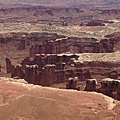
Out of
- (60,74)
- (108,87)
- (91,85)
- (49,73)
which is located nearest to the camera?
(108,87)

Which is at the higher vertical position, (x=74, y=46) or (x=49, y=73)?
(x=74, y=46)

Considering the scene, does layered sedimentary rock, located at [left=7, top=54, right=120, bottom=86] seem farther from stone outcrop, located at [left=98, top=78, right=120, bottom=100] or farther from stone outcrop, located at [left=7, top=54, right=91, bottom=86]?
stone outcrop, located at [left=98, top=78, right=120, bottom=100]

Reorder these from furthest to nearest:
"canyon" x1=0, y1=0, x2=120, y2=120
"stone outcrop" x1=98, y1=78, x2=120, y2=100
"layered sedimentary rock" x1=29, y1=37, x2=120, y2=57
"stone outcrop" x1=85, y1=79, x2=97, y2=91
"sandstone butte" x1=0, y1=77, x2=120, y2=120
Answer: "layered sedimentary rock" x1=29, y1=37, x2=120, y2=57 < "stone outcrop" x1=85, y1=79, x2=97, y2=91 < "stone outcrop" x1=98, y1=78, x2=120, y2=100 < "canyon" x1=0, y1=0, x2=120, y2=120 < "sandstone butte" x1=0, y1=77, x2=120, y2=120

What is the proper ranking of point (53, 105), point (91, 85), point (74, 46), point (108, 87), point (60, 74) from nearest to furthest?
1. point (53, 105)
2. point (108, 87)
3. point (91, 85)
4. point (60, 74)
5. point (74, 46)

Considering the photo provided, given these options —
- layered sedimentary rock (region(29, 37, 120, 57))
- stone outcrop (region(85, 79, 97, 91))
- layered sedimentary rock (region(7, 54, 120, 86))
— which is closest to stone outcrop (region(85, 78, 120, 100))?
stone outcrop (region(85, 79, 97, 91))

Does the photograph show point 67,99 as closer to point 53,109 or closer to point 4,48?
point 53,109

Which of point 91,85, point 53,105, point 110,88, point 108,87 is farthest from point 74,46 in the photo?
point 53,105

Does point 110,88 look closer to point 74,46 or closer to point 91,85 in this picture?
point 91,85

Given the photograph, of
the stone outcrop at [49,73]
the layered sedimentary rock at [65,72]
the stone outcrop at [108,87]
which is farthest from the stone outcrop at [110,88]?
the stone outcrop at [49,73]

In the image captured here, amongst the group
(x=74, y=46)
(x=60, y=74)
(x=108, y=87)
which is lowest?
(x=108, y=87)
